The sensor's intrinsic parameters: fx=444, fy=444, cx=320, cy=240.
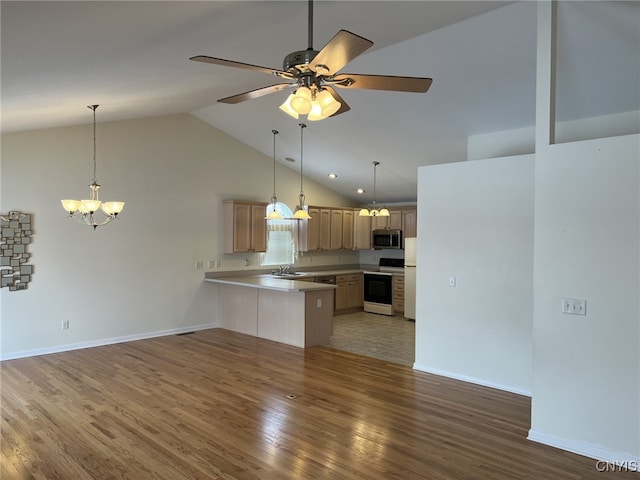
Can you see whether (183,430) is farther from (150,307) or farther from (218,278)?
(218,278)

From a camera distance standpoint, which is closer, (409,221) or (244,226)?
(244,226)

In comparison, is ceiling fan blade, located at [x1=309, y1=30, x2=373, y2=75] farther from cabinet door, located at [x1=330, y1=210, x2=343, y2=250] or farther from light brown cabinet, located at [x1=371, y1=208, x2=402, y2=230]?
cabinet door, located at [x1=330, y1=210, x2=343, y2=250]

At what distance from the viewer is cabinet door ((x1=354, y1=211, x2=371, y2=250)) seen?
32.0 feet

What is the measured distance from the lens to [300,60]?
244cm

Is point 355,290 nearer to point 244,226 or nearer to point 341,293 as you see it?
point 341,293

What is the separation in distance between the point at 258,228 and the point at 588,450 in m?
6.01

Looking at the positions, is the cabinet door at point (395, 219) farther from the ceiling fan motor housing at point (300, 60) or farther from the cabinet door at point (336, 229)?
the ceiling fan motor housing at point (300, 60)

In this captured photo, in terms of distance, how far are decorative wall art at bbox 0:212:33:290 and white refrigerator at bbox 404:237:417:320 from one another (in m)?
5.98

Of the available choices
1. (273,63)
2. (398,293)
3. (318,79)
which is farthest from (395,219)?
(318,79)

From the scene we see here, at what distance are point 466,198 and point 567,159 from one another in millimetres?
1445

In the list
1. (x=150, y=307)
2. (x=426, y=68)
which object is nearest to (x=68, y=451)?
(x=150, y=307)

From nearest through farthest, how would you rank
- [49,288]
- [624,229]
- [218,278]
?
[624,229]
[49,288]
[218,278]

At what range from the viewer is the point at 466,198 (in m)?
4.73

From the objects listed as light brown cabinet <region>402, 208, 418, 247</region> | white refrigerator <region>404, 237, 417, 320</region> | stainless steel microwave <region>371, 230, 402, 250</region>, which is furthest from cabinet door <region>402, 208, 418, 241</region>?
white refrigerator <region>404, 237, 417, 320</region>
